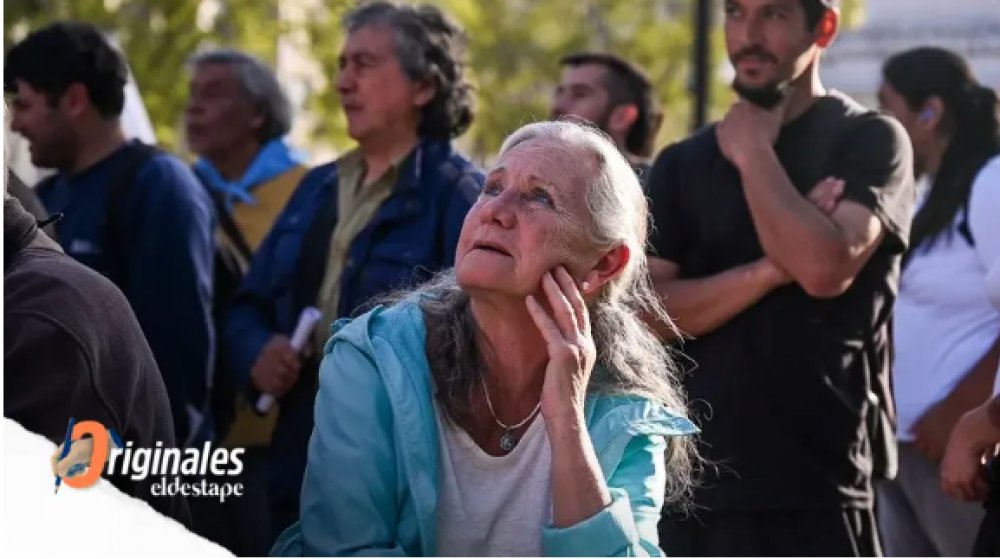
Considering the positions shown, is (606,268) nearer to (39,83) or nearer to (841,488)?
(841,488)

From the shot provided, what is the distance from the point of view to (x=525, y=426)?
11.6 ft

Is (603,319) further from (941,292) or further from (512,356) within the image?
(941,292)

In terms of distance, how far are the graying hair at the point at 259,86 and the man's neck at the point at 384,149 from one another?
199 centimetres

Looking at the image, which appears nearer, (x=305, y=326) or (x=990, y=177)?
(x=990, y=177)

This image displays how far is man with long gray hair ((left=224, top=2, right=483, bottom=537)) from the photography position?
4.88m

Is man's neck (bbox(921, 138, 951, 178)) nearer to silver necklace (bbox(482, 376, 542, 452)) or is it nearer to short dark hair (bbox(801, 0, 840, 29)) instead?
short dark hair (bbox(801, 0, 840, 29))

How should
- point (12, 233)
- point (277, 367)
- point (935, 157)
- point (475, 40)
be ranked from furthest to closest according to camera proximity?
point (475, 40), point (935, 157), point (277, 367), point (12, 233)

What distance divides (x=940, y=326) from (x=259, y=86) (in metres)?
2.98

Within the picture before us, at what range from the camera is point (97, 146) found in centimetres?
561

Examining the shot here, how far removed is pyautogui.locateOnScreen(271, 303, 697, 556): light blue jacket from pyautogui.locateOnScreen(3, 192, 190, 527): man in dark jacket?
366mm

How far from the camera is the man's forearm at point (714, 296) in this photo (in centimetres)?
438

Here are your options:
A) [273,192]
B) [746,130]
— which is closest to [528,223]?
[746,130]

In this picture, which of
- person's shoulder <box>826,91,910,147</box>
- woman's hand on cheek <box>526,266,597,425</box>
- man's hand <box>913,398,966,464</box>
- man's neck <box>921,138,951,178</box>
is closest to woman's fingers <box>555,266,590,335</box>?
woman's hand on cheek <box>526,266,597,425</box>

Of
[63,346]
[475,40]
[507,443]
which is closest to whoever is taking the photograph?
[63,346]
